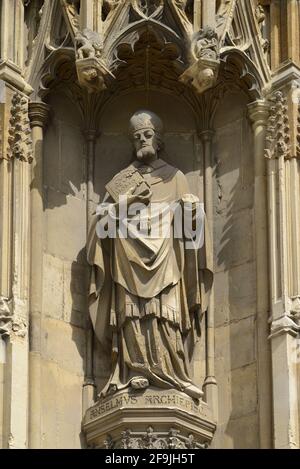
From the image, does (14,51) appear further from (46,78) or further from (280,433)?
(280,433)

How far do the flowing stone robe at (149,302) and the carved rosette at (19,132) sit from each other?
31.6 inches

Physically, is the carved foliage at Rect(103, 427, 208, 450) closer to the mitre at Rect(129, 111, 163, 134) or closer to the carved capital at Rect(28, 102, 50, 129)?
the mitre at Rect(129, 111, 163, 134)

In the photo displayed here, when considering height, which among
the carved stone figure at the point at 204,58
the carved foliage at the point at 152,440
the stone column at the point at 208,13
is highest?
the stone column at the point at 208,13

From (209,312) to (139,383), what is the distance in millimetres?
1019

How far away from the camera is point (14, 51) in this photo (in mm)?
19297

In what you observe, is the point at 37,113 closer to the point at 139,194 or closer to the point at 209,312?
the point at 139,194

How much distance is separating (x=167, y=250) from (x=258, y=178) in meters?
1.02

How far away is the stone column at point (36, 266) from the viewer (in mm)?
18453

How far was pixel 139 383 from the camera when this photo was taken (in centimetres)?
1850

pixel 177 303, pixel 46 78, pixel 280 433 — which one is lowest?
pixel 280 433

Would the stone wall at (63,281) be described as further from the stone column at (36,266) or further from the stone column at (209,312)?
the stone column at (209,312)

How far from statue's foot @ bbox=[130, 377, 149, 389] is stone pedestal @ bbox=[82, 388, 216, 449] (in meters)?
0.05

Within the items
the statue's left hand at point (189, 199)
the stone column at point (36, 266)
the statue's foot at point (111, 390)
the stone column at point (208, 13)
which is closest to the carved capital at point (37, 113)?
the stone column at point (36, 266)
